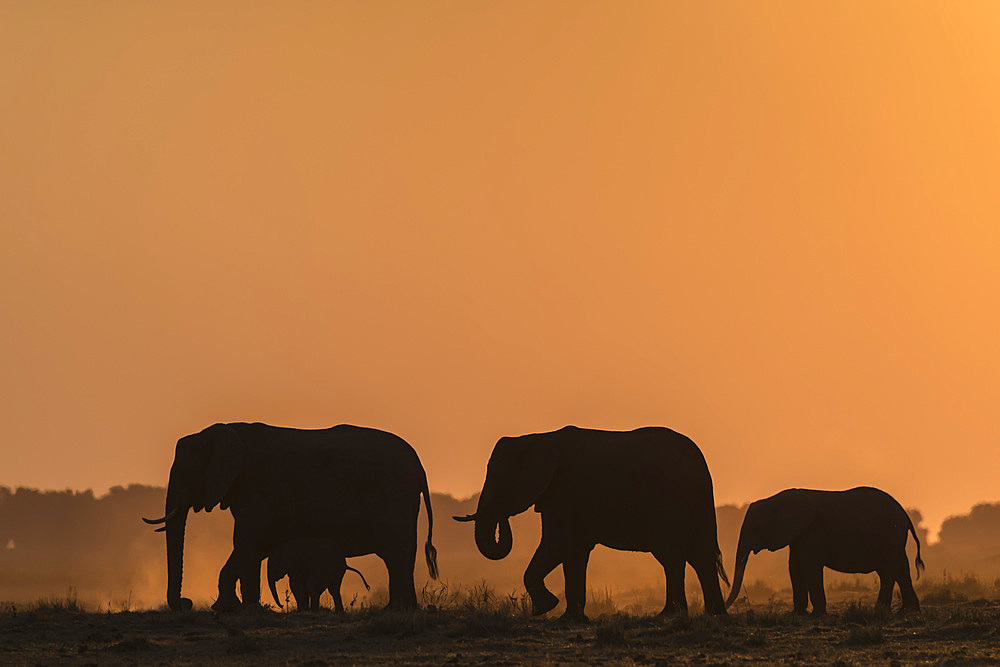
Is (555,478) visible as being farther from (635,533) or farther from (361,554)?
(361,554)

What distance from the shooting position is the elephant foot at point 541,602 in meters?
23.4

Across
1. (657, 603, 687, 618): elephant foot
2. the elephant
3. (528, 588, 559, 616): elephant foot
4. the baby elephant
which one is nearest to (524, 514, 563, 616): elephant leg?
(528, 588, 559, 616): elephant foot

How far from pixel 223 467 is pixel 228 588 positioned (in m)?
2.21

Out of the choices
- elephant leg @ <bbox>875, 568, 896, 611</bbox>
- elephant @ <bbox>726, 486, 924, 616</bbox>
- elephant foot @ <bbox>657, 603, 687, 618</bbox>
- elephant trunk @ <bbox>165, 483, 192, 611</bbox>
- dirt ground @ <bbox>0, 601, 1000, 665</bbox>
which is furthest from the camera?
elephant leg @ <bbox>875, 568, 896, 611</bbox>

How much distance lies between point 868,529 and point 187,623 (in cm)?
1400

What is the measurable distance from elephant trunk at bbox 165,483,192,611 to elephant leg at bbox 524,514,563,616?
6702 mm

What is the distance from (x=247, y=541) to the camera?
2467 cm

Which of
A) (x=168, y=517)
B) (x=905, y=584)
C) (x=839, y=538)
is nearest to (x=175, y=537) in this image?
(x=168, y=517)

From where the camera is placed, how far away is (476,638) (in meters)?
19.5

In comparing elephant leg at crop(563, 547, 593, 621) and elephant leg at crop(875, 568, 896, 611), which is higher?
elephant leg at crop(563, 547, 593, 621)

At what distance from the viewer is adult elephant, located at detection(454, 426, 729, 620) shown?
2381 centimetres

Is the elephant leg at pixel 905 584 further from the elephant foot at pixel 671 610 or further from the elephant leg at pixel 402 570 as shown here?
the elephant leg at pixel 402 570

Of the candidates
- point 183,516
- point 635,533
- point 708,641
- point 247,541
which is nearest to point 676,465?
point 635,533

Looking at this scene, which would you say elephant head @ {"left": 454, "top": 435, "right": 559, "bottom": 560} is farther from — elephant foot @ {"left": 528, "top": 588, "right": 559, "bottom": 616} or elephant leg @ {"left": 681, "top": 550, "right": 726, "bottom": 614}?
elephant leg @ {"left": 681, "top": 550, "right": 726, "bottom": 614}
